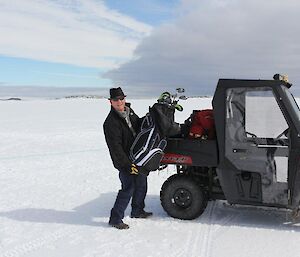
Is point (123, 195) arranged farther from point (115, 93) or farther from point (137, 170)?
point (115, 93)

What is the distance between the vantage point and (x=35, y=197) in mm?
6926

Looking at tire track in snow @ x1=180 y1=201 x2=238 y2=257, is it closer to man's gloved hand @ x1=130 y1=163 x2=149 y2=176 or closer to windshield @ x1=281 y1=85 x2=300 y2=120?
man's gloved hand @ x1=130 y1=163 x2=149 y2=176

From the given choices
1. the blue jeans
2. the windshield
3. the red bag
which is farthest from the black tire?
the windshield

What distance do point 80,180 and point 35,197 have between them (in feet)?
4.47

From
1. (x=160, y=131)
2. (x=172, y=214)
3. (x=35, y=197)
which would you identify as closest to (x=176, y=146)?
(x=160, y=131)

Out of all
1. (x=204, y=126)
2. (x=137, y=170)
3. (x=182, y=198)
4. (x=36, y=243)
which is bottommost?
(x=36, y=243)

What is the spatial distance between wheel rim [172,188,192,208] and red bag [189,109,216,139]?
706 millimetres

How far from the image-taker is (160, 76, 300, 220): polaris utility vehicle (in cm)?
510

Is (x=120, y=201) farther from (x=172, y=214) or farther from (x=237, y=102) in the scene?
(x=237, y=102)

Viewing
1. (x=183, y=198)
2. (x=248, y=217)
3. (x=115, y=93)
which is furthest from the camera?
(x=248, y=217)

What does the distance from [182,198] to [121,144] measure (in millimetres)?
1023

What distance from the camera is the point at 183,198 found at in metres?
5.70

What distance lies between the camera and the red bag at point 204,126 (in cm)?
547

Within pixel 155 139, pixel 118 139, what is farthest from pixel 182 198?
pixel 118 139
